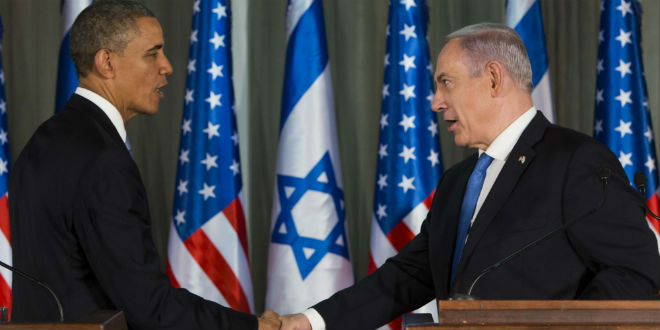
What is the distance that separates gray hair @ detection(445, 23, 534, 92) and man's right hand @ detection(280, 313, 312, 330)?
1069 mm

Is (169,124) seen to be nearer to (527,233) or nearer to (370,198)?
(370,198)

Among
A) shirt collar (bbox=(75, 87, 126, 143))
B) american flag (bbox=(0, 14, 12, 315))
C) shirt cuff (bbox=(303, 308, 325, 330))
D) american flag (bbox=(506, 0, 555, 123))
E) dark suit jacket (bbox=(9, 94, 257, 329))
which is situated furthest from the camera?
american flag (bbox=(506, 0, 555, 123))

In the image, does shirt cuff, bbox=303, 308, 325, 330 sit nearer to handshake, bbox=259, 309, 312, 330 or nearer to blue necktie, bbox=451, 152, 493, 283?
handshake, bbox=259, 309, 312, 330

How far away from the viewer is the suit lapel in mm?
2525

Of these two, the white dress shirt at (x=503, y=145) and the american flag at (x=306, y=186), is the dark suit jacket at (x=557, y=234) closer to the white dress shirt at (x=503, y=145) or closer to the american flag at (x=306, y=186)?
the white dress shirt at (x=503, y=145)

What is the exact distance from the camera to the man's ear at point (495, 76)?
2.69 m

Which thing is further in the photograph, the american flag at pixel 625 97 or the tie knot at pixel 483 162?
the american flag at pixel 625 97

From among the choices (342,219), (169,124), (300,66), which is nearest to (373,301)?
(342,219)

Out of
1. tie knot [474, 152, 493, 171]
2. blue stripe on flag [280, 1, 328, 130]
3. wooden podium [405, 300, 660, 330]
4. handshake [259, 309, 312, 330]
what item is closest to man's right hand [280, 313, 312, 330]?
handshake [259, 309, 312, 330]

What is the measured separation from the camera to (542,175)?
2537 millimetres

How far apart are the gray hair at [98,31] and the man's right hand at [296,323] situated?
3.64ft

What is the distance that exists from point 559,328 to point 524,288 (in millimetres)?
752

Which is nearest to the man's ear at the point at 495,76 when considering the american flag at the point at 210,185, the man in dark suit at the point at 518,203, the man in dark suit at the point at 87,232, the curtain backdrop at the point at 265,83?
the man in dark suit at the point at 518,203

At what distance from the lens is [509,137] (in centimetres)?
270
